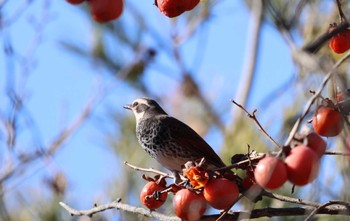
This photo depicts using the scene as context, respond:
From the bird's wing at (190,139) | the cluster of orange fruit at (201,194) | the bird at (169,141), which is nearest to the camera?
the cluster of orange fruit at (201,194)

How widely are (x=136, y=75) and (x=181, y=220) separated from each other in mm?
3988

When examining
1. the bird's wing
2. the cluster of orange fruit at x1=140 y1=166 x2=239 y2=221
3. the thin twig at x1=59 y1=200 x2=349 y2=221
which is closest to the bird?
the bird's wing

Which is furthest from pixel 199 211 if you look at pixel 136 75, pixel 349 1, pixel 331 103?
pixel 136 75

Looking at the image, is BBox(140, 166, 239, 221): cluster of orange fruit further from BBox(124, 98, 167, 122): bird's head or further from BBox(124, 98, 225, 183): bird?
BBox(124, 98, 167, 122): bird's head

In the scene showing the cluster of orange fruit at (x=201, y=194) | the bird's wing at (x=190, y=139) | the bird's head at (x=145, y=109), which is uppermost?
the bird's head at (x=145, y=109)

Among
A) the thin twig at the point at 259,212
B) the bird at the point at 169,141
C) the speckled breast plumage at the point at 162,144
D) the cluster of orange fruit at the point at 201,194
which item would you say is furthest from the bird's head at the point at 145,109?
the cluster of orange fruit at the point at 201,194

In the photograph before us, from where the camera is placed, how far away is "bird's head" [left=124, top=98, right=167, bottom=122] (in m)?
4.39

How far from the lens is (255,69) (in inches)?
241

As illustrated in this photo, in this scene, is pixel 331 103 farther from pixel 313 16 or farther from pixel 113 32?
pixel 113 32

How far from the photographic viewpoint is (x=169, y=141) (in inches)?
156

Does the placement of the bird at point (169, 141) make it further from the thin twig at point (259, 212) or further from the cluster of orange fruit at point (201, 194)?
the cluster of orange fruit at point (201, 194)

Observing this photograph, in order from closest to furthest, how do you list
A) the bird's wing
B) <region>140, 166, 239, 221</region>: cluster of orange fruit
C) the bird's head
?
<region>140, 166, 239, 221</region>: cluster of orange fruit
the bird's wing
the bird's head

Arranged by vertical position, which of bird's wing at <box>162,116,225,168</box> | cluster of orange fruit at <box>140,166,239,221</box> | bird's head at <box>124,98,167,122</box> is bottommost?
cluster of orange fruit at <box>140,166,239,221</box>

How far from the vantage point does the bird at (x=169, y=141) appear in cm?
372
